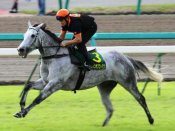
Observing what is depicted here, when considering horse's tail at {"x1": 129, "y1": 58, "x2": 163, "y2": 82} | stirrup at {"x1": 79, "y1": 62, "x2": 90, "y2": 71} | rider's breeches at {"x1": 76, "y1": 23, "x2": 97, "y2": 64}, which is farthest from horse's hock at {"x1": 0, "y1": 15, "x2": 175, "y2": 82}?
stirrup at {"x1": 79, "y1": 62, "x2": 90, "y2": 71}

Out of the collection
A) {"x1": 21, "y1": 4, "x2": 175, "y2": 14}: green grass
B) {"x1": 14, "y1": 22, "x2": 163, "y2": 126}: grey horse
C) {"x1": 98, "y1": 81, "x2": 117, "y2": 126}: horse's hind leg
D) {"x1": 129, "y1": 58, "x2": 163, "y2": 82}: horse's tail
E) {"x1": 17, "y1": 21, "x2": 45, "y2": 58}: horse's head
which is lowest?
{"x1": 21, "y1": 4, "x2": 175, "y2": 14}: green grass

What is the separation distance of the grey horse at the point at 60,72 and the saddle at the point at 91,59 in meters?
0.06

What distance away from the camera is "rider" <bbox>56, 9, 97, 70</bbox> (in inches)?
401

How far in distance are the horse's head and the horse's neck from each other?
0.16 meters

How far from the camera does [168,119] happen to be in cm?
1132

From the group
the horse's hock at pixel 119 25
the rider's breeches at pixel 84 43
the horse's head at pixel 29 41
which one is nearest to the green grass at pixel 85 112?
the rider's breeches at pixel 84 43

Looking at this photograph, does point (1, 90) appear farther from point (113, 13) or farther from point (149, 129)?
point (113, 13)

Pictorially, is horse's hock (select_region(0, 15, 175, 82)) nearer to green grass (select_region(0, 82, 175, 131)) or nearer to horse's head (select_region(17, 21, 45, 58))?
green grass (select_region(0, 82, 175, 131))

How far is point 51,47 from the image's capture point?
34.0ft

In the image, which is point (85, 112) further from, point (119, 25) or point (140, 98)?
point (119, 25)

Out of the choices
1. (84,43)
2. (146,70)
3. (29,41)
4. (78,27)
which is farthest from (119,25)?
(29,41)

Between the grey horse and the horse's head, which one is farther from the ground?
the horse's head

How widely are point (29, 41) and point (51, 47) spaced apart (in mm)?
470

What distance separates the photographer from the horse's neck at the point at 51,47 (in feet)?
33.8
